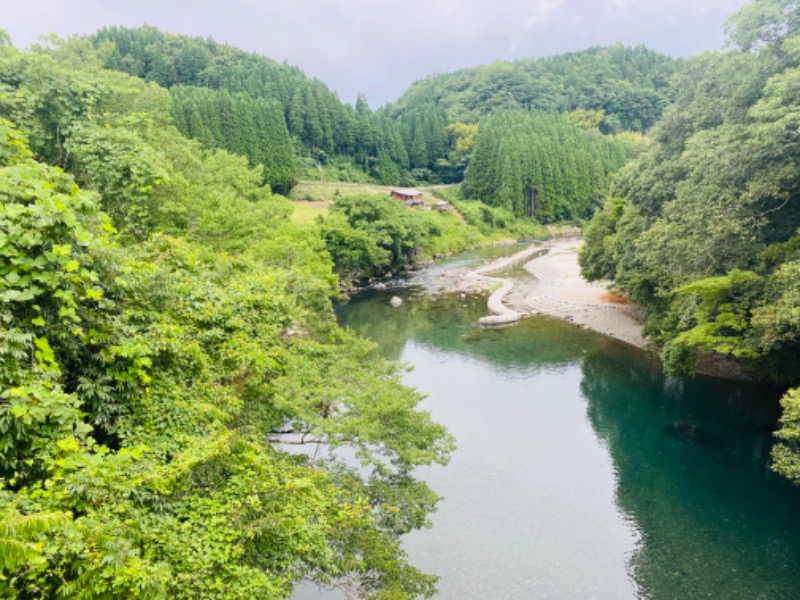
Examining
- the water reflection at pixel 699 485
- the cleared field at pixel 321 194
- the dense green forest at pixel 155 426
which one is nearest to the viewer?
the dense green forest at pixel 155 426

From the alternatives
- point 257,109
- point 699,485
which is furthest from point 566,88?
point 699,485

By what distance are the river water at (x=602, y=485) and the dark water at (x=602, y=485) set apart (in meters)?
0.05

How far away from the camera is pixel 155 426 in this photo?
25.1ft

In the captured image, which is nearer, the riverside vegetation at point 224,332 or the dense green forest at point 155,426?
the dense green forest at point 155,426

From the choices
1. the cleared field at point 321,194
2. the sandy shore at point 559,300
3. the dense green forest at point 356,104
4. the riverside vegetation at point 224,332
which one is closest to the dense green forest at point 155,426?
the riverside vegetation at point 224,332

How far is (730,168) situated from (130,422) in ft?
66.7

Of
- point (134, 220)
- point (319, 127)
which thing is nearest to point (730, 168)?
point (134, 220)

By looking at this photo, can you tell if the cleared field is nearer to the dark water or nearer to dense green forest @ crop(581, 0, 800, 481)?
the dark water

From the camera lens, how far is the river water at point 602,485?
14328 mm

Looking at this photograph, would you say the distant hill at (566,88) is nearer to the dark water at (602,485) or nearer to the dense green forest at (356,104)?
the dense green forest at (356,104)

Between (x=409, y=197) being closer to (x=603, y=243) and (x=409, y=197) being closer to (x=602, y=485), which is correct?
Result: (x=603, y=243)

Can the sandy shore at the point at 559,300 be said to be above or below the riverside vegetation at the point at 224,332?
below

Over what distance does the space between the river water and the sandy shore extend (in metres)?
4.88

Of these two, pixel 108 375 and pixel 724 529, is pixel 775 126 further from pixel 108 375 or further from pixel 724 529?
pixel 108 375
